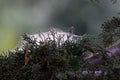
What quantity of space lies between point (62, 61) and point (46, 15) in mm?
6634

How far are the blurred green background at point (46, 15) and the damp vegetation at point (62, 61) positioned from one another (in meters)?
5.14

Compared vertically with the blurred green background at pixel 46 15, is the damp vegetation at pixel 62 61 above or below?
below

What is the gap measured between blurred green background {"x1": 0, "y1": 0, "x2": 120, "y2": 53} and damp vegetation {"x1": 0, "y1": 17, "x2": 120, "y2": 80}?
5.14 m

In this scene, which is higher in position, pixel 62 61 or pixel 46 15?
pixel 46 15

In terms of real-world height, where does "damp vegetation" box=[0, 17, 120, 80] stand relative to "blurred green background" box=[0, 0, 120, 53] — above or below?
below

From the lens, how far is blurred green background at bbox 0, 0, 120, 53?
678 cm

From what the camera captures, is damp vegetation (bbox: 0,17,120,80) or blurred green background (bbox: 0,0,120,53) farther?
blurred green background (bbox: 0,0,120,53)

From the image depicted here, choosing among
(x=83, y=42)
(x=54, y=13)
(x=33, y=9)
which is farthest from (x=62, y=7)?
(x=83, y=42)

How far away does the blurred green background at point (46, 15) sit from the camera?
267 inches

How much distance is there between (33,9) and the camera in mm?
7910

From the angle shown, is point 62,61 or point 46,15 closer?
point 62,61

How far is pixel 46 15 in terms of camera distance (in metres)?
7.73

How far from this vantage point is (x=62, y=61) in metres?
1.13

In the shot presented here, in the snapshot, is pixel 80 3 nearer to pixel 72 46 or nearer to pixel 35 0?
pixel 35 0
